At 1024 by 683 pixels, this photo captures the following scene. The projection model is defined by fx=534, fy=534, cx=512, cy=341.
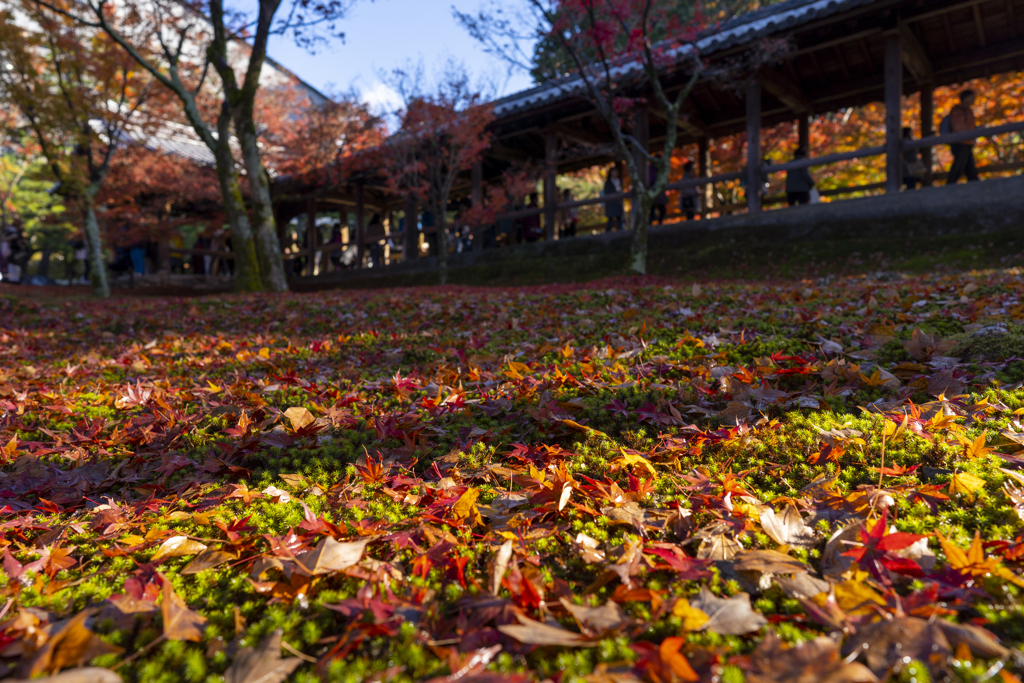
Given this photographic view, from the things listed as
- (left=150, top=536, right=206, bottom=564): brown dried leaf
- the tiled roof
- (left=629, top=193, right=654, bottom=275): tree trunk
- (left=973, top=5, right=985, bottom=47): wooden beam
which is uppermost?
the tiled roof

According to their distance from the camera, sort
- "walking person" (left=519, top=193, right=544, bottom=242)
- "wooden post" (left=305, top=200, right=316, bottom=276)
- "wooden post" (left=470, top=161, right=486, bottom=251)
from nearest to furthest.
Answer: "wooden post" (left=470, top=161, right=486, bottom=251)
"walking person" (left=519, top=193, right=544, bottom=242)
"wooden post" (left=305, top=200, right=316, bottom=276)

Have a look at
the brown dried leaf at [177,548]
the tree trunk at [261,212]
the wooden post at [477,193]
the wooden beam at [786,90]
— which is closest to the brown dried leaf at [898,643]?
the brown dried leaf at [177,548]

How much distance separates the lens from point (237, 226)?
426 inches

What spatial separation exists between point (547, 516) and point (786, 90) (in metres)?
13.1

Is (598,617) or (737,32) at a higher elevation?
(737,32)

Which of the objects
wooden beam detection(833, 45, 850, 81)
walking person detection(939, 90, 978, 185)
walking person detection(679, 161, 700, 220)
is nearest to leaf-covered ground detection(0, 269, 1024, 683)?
walking person detection(939, 90, 978, 185)

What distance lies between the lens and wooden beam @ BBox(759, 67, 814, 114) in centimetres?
1079

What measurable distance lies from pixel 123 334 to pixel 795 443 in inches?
232

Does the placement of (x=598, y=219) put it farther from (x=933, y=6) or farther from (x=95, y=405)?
(x=95, y=405)

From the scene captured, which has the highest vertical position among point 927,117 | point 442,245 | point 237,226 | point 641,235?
point 927,117

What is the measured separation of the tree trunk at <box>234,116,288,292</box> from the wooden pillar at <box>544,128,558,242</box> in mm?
6435

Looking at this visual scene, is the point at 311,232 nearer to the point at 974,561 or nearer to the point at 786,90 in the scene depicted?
the point at 786,90

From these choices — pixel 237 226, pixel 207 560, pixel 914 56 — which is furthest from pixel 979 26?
pixel 237 226

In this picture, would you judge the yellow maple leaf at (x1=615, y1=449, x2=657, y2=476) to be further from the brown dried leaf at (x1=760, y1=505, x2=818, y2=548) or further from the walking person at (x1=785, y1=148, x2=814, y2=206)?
the walking person at (x1=785, y1=148, x2=814, y2=206)
